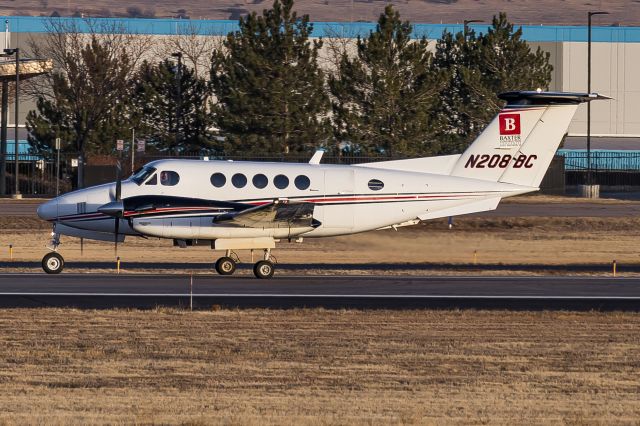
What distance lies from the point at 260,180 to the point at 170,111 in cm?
3716

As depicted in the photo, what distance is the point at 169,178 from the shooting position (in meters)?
28.2

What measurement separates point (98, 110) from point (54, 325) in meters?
46.7

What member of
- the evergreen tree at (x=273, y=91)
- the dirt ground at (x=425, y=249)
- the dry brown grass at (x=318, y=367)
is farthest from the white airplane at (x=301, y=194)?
the evergreen tree at (x=273, y=91)

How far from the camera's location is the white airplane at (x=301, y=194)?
27344mm

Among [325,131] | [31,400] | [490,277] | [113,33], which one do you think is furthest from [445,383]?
[113,33]

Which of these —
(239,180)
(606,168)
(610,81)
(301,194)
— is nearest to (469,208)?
(301,194)

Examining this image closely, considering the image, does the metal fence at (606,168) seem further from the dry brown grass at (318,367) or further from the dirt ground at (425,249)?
the dry brown grass at (318,367)

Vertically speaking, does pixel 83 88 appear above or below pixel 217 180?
above

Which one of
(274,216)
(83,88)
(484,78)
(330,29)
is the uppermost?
(330,29)

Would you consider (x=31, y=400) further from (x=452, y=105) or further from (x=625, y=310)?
(x=452, y=105)

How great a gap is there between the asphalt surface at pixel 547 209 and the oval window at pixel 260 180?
61.8 feet

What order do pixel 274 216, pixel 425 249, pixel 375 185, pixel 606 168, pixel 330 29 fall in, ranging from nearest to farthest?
1. pixel 274 216
2. pixel 375 185
3. pixel 425 249
4. pixel 606 168
5. pixel 330 29

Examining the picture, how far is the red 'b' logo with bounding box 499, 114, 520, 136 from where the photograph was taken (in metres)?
29.7

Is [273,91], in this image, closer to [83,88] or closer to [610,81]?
[83,88]
